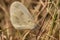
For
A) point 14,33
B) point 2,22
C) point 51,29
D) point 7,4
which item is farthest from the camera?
point 7,4

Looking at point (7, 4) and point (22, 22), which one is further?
point (7, 4)

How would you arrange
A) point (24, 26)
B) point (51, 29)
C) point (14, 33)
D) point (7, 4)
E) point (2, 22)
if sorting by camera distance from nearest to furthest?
point (51, 29)
point (24, 26)
point (14, 33)
point (2, 22)
point (7, 4)

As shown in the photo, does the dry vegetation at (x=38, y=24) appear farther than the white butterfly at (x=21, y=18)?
No

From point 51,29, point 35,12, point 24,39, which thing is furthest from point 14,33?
point 51,29

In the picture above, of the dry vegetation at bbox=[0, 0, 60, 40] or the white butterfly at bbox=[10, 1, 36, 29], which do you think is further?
the white butterfly at bbox=[10, 1, 36, 29]

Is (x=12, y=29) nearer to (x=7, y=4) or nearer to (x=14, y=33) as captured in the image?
(x=14, y=33)

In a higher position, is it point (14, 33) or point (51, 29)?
point (51, 29)
